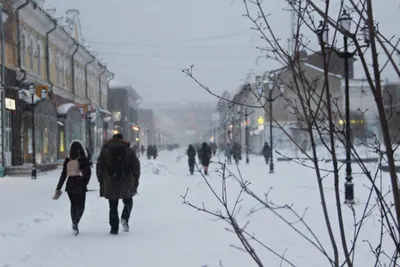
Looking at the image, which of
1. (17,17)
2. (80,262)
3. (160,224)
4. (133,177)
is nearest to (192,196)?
(160,224)

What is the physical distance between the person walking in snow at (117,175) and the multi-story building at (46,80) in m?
14.5

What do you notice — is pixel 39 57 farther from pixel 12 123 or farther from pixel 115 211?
pixel 115 211

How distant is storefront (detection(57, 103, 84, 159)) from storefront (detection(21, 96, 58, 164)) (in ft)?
3.26

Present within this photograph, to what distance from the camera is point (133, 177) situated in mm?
8805

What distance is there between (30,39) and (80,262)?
75.9ft

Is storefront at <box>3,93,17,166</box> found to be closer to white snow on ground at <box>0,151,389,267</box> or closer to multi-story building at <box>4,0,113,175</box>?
multi-story building at <box>4,0,113,175</box>

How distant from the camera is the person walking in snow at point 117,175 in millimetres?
8570

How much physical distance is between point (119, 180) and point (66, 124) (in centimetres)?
2603

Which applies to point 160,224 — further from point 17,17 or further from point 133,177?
point 17,17

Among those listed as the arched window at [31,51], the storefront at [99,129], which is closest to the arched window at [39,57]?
the arched window at [31,51]

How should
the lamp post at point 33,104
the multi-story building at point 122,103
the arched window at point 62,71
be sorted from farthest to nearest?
the multi-story building at point 122,103 → the arched window at point 62,71 → the lamp post at point 33,104

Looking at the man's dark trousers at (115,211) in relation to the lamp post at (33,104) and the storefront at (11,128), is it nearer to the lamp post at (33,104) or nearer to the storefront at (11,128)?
the lamp post at (33,104)

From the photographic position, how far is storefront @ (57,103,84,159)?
32263 millimetres

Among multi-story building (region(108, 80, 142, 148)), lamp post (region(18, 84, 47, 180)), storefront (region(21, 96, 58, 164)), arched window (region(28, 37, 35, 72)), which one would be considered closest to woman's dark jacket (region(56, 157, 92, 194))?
lamp post (region(18, 84, 47, 180))
